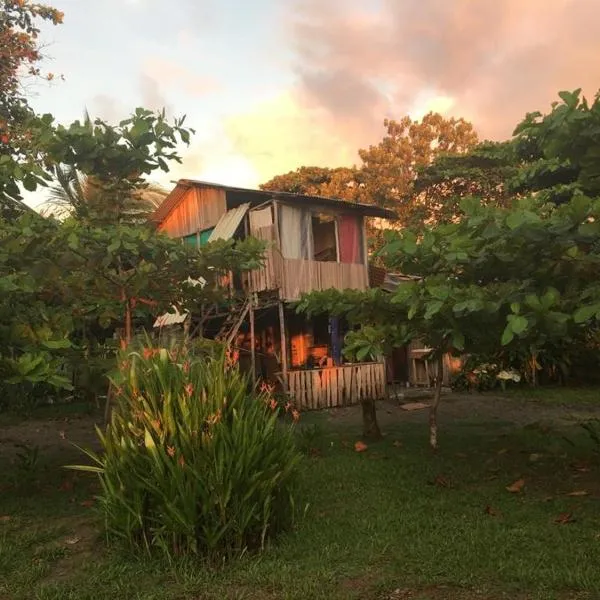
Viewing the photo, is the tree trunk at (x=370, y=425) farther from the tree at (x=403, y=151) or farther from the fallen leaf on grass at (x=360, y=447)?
the tree at (x=403, y=151)

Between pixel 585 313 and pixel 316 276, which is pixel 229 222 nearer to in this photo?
pixel 316 276

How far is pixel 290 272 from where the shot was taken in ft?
46.9

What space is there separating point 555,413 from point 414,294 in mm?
8007

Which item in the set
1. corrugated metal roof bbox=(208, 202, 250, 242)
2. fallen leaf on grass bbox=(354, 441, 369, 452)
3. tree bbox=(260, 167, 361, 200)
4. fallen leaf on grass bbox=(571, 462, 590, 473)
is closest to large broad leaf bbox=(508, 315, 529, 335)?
fallen leaf on grass bbox=(571, 462, 590, 473)

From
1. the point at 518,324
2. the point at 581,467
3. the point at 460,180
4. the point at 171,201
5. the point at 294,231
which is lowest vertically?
the point at 581,467

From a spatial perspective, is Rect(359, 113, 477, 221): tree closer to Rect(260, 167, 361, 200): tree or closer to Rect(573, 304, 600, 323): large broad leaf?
Rect(260, 167, 361, 200): tree

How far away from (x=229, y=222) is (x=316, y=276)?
2.59 meters

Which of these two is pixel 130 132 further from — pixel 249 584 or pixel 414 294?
pixel 249 584

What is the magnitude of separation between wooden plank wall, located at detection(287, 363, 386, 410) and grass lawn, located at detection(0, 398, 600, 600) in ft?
19.3

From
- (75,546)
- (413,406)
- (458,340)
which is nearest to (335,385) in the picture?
A: (413,406)

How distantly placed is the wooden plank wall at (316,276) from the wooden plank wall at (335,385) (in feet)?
6.37

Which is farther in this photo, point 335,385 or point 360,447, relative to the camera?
point 335,385

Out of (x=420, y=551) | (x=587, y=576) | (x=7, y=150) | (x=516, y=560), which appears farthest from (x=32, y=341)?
(x=7, y=150)

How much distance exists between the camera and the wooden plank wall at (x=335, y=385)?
44.7 ft
